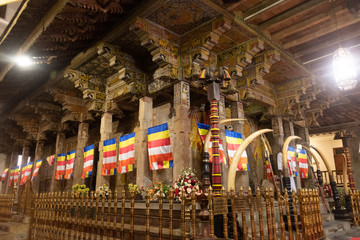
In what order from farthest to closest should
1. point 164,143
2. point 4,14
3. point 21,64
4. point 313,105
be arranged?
point 4,14, point 313,105, point 21,64, point 164,143

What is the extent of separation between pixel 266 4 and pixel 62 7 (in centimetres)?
544

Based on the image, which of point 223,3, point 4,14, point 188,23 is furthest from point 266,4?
point 4,14

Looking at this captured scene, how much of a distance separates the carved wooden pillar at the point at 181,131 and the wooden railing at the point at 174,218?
1.46 m

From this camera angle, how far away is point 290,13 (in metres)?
7.61

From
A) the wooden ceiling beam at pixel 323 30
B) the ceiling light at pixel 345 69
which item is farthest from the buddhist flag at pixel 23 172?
the ceiling light at pixel 345 69

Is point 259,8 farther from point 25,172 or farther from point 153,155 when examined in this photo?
point 25,172

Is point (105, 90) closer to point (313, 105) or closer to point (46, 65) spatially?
point (46, 65)

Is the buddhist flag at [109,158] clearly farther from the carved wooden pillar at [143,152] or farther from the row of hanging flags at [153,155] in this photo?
the carved wooden pillar at [143,152]

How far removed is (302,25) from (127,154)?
23.4 feet

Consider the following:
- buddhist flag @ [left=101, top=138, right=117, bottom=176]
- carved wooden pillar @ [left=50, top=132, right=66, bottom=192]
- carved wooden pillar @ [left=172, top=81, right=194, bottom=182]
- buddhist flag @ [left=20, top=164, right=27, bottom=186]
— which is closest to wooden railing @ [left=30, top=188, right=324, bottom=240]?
carved wooden pillar @ [left=172, top=81, right=194, bottom=182]

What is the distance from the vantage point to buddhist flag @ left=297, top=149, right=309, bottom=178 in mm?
11903

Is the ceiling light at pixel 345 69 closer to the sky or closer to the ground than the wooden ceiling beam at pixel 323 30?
closer to the ground

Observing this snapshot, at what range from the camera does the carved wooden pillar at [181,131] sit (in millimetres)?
7172

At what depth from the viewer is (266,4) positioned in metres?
7.32
